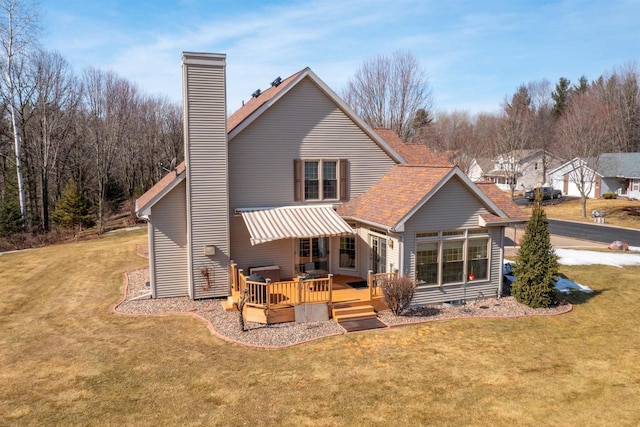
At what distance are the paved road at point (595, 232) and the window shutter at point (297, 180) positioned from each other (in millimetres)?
27776

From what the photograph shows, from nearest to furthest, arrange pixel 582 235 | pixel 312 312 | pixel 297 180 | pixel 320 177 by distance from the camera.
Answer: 1. pixel 312 312
2. pixel 297 180
3. pixel 320 177
4. pixel 582 235

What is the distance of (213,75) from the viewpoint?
18.4m

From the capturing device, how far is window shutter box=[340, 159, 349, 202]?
21688 millimetres

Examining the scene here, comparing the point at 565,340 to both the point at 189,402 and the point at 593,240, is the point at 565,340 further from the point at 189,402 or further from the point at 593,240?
the point at 593,240

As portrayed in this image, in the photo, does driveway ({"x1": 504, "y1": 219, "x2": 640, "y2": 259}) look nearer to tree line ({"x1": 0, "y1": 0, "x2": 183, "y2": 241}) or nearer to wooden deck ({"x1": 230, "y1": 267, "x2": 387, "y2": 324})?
wooden deck ({"x1": 230, "y1": 267, "x2": 387, "y2": 324})

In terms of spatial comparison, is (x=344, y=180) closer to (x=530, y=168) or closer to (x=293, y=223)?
(x=293, y=223)

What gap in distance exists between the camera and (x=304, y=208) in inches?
826

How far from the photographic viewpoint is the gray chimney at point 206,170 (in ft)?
59.7

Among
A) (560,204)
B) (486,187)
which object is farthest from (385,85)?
(486,187)

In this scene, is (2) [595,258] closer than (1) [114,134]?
Yes

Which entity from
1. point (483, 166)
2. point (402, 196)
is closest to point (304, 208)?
point (402, 196)

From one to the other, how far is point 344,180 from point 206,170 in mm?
6761

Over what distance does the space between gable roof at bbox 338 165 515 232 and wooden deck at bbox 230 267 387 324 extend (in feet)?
8.94

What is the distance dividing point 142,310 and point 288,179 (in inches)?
334
